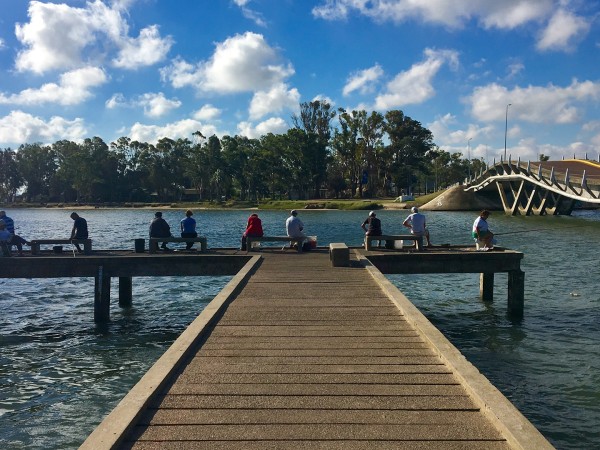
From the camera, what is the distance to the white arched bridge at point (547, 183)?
54969 mm

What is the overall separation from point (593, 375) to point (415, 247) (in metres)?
6.89

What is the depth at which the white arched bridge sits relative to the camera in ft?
180

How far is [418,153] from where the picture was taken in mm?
121312

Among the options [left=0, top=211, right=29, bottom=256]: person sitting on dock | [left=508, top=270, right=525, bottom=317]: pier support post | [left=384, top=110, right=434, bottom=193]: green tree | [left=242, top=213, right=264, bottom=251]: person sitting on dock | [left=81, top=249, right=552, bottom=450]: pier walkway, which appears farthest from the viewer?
[left=384, top=110, right=434, bottom=193]: green tree

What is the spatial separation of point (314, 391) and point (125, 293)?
14883 millimetres

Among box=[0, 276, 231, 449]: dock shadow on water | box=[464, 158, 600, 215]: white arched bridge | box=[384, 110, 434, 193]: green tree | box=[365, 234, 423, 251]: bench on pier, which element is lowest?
box=[0, 276, 231, 449]: dock shadow on water

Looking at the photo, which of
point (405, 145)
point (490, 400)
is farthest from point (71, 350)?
point (405, 145)

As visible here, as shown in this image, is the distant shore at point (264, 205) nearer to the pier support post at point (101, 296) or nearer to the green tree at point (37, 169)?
the green tree at point (37, 169)

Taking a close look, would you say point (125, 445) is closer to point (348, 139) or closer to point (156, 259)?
point (156, 259)

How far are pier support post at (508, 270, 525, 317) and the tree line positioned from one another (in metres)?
101

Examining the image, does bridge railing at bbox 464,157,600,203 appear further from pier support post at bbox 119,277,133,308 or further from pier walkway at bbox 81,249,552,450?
pier walkway at bbox 81,249,552,450

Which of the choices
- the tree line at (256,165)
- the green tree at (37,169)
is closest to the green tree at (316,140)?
the tree line at (256,165)

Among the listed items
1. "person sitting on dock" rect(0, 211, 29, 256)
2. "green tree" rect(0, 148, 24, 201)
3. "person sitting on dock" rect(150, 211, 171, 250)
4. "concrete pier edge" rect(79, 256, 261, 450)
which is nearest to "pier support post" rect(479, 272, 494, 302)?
"person sitting on dock" rect(150, 211, 171, 250)

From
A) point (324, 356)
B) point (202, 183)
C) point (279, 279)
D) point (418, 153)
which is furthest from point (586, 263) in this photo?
point (202, 183)
